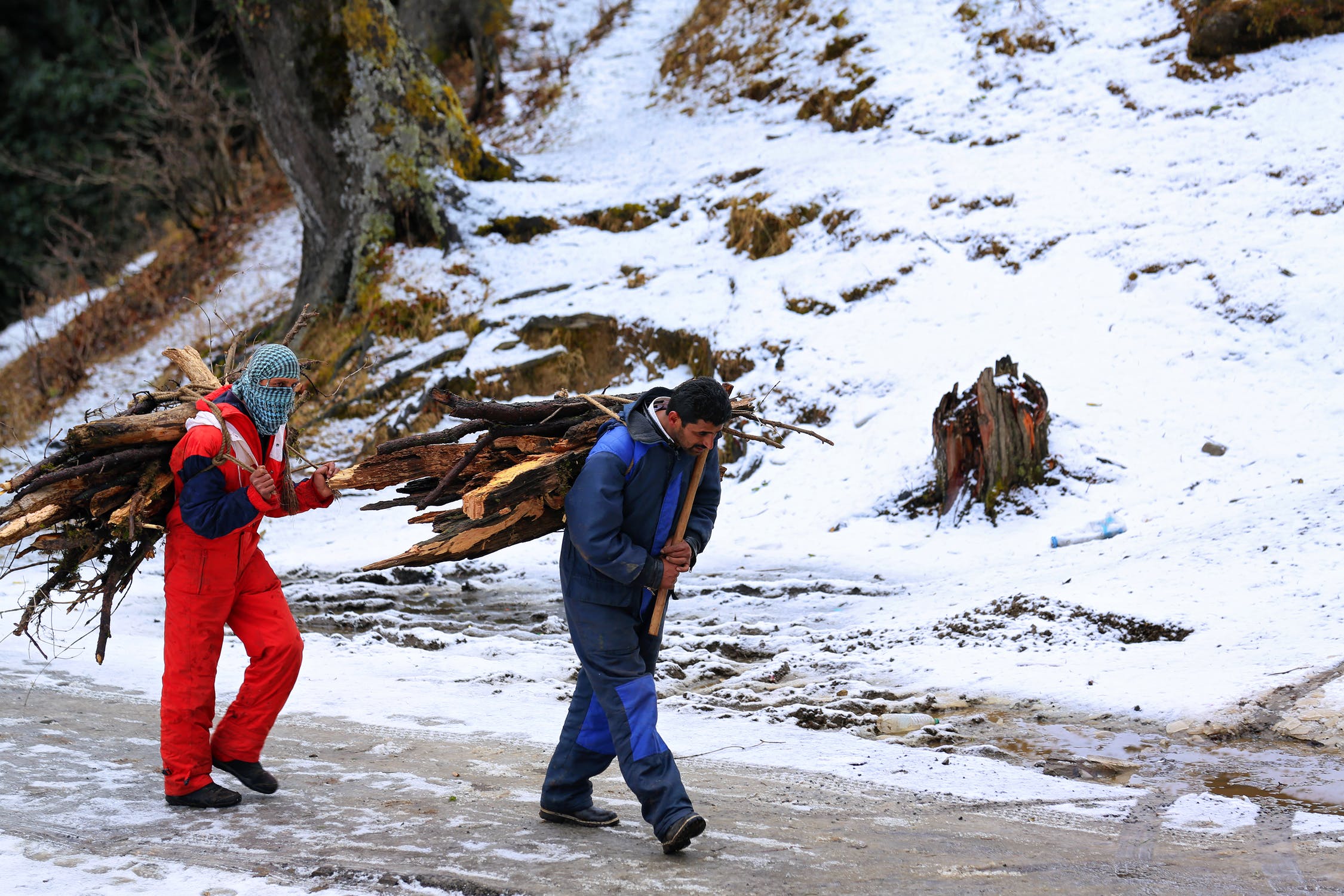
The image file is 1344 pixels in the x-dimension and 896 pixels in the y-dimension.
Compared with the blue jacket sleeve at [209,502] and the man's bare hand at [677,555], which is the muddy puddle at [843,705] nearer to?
the man's bare hand at [677,555]

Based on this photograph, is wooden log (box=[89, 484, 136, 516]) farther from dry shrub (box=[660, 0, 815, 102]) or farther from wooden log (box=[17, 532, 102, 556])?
dry shrub (box=[660, 0, 815, 102])

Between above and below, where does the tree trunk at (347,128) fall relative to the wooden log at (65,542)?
above

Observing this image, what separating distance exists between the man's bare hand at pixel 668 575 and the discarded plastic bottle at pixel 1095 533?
4425mm

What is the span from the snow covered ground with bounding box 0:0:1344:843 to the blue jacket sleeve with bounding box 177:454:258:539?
183cm

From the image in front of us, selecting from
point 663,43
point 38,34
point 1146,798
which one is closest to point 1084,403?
point 1146,798

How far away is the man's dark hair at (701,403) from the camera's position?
3672mm

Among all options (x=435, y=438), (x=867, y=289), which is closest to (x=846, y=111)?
(x=867, y=289)

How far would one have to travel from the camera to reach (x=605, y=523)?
3.67 m

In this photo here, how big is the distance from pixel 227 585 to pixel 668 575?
1725 mm

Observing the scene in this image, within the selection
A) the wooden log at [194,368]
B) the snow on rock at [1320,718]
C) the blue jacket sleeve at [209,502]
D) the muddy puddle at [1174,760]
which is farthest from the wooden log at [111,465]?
the snow on rock at [1320,718]

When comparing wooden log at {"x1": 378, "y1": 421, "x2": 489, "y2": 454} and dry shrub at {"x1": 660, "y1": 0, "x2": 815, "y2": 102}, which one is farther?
dry shrub at {"x1": 660, "y1": 0, "x2": 815, "y2": 102}

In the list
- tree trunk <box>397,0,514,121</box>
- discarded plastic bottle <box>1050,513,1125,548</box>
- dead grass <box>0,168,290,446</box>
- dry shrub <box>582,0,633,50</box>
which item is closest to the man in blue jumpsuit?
discarded plastic bottle <box>1050,513,1125,548</box>

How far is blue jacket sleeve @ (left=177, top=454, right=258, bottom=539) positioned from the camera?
12.8 ft

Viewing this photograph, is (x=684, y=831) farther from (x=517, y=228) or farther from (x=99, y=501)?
(x=517, y=228)
